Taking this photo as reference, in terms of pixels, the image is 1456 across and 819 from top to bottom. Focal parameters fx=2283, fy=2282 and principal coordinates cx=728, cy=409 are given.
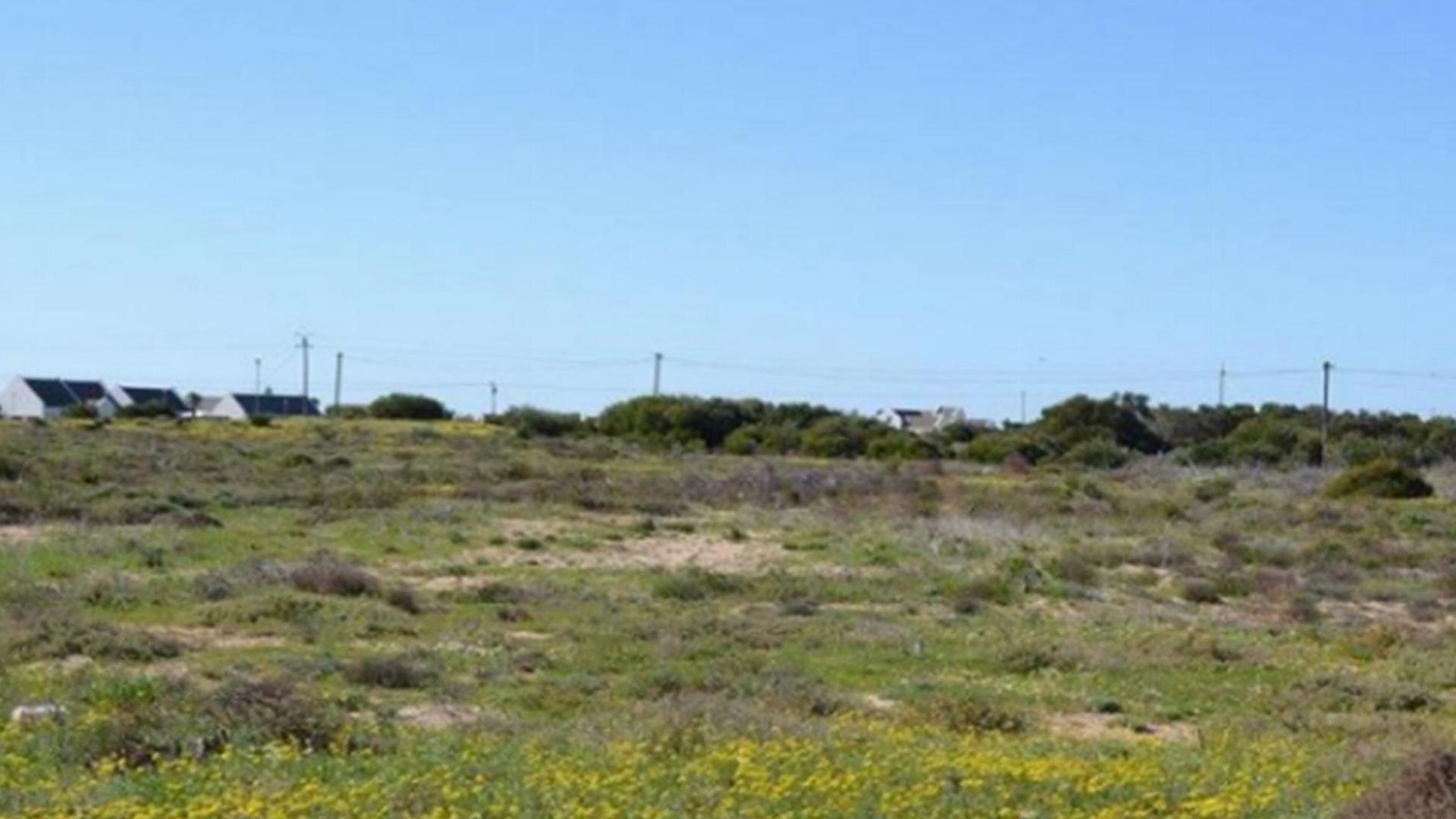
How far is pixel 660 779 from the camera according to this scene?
1203cm

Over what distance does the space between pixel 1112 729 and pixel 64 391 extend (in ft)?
370

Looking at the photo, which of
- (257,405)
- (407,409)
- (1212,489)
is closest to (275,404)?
(257,405)

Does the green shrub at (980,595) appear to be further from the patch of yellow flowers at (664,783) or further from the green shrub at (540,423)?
the green shrub at (540,423)

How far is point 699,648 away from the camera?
2173cm

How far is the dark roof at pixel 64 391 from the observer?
120750 mm

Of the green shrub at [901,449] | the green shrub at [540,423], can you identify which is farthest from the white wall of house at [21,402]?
the green shrub at [901,449]

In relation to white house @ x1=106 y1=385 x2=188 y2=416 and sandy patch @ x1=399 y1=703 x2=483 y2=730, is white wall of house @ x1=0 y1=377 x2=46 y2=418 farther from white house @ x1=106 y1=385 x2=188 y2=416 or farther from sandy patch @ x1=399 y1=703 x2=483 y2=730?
sandy patch @ x1=399 y1=703 x2=483 y2=730

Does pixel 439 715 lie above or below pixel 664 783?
below

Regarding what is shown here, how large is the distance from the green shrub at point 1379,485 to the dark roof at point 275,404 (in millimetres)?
80277

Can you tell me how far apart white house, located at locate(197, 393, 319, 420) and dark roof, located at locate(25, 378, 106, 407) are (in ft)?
19.5

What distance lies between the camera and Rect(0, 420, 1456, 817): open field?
12141mm

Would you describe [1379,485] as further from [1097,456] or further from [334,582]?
[334,582]

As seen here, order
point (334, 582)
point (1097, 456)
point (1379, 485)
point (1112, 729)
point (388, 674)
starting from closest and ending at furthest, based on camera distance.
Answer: point (1112, 729) → point (388, 674) → point (334, 582) → point (1379, 485) → point (1097, 456)

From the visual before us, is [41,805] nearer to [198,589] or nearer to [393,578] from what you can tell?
[198,589]
